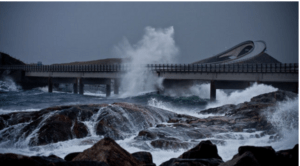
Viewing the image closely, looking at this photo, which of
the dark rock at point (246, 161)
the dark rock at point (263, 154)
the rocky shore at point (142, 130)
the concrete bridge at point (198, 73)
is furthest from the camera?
the concrete bridge at point (198, 73)

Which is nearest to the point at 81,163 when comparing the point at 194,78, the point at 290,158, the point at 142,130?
the point at 290,158

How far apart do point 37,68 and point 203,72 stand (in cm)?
3181

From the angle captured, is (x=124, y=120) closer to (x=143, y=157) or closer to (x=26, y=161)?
(x=143, y=157)

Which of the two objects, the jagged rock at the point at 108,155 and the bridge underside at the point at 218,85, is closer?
the jagged rock at the point at 108,155

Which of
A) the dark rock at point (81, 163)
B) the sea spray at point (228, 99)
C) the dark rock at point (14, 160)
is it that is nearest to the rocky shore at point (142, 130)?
the dark rock at point (81, 163)

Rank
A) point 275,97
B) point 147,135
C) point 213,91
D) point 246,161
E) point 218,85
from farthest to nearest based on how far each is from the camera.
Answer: point 218,85 < point 213,91 < point 275,97 < point 147,135 < point 246,161

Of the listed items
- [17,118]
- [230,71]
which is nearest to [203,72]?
[230,71]

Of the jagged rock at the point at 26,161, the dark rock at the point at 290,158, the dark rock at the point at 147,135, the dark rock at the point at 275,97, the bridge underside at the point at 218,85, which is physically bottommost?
the dark rock at the point at 147,135

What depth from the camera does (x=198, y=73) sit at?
121 ft

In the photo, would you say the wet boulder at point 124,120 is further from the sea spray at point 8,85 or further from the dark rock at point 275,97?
the sea spray at point 8,85

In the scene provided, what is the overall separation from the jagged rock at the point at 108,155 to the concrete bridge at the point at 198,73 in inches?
→ 1133

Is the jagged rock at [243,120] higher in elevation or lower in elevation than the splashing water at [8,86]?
lower

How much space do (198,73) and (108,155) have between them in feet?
103

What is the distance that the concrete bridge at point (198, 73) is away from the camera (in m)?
32.2
